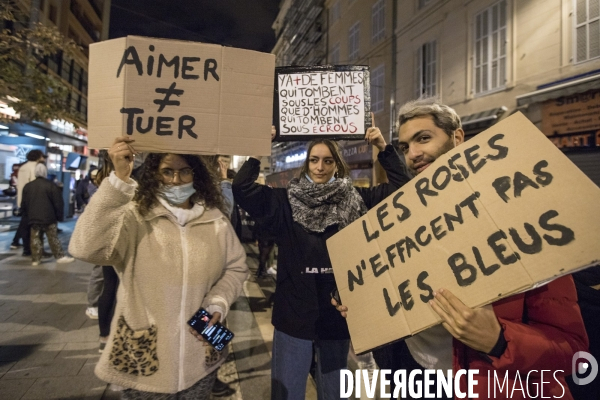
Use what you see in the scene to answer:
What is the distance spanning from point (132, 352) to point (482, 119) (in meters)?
9.79

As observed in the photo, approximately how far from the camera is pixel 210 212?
1901 mm

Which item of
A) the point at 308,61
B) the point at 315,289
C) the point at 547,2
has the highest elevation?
the point at 308,61

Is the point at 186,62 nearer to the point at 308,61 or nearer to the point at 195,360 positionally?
the point at 195,360

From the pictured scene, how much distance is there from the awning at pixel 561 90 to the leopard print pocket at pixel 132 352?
8577 mm

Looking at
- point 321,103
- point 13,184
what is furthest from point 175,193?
point 13,184

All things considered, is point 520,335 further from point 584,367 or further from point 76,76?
point 76,76

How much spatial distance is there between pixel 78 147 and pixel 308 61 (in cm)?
1630

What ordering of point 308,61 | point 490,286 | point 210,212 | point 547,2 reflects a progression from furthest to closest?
point 308,61 < point 547,2 < point 210,212 < point 490,286

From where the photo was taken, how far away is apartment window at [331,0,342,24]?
1892 centimetres

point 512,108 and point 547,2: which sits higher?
point 547,2

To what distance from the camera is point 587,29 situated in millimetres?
6992

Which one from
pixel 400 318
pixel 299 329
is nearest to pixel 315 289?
pixel 299 329

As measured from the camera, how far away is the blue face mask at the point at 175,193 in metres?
1.80

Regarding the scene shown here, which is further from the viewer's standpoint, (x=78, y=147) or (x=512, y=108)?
(x=78, y=147)
